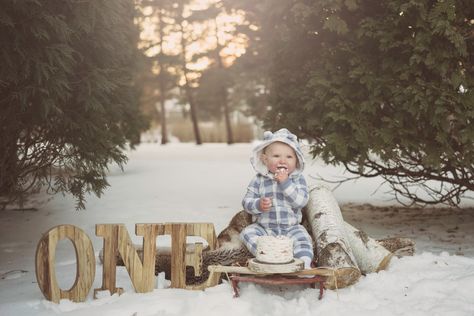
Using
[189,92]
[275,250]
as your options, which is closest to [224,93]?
[189,92]

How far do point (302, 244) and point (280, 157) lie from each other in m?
0.75

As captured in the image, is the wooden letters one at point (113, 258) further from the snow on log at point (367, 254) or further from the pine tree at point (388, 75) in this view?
the pine tree at point (388, 75)

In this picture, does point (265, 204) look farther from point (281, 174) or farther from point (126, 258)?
point (126, 258)

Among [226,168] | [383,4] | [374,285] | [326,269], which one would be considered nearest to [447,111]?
[383,4]

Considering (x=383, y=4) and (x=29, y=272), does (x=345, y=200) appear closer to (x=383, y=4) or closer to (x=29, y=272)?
(x=383, y=4)

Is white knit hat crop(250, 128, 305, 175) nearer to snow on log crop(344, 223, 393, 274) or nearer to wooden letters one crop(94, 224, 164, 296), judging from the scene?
snow on log crop(344, 223, 393, 274)

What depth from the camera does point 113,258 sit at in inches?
150

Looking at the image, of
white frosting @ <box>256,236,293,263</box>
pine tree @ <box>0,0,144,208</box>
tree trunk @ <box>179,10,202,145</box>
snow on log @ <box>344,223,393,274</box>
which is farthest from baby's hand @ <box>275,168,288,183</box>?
tree trunk @ <box>179,10,202,145</box>

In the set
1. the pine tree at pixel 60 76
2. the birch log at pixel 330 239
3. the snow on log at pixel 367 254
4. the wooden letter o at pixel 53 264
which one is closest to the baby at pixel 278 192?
the birch log at pixel 330 239

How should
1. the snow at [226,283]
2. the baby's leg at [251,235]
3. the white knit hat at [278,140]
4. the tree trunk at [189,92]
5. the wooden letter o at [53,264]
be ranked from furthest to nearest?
the tree trunk at [189,92] → the white knit hat at [278,140] → the baby's leg at [251,235] → the wooden letter o at [53,264] → the snow at [226,283]

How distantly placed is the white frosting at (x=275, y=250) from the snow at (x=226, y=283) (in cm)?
29

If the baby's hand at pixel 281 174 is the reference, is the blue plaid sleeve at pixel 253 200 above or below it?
below

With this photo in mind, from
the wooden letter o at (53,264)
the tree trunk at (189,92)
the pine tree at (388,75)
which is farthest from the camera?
the tree trunk at (189,92)

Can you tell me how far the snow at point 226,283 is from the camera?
3.39 m
